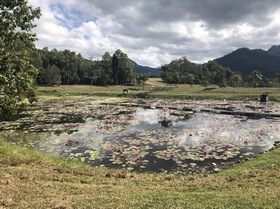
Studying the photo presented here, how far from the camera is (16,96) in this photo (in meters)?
14.0

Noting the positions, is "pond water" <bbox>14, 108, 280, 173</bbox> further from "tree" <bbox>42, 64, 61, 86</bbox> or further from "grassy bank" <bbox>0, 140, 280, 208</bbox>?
"tree" <bbox>42, 64, 61, 86</bbox>

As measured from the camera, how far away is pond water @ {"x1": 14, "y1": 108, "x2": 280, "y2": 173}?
1734 centimetres

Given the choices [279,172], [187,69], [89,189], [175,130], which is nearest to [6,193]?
[89,189]

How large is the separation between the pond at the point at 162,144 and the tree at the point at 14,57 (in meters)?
6.83

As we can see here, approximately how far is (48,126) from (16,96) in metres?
17.6

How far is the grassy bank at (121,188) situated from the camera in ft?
27.7

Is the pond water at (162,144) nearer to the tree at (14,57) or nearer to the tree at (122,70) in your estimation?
the tree at (14,57)

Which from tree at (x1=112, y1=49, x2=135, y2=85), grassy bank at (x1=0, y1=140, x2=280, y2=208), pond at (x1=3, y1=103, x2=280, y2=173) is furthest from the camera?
tree at (x1=112, y1=49, x2=135, y2=85)

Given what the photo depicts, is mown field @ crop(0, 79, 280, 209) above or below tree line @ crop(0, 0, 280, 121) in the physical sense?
below

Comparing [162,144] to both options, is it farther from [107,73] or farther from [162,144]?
[107,73]

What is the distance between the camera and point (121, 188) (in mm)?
10648

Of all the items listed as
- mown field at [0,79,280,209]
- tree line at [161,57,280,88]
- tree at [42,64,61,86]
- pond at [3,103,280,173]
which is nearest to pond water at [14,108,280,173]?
pond at [3,103,280,173]

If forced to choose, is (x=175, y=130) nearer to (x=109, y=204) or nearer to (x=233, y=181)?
(x=233, y=181)

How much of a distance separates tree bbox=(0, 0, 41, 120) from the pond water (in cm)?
686
